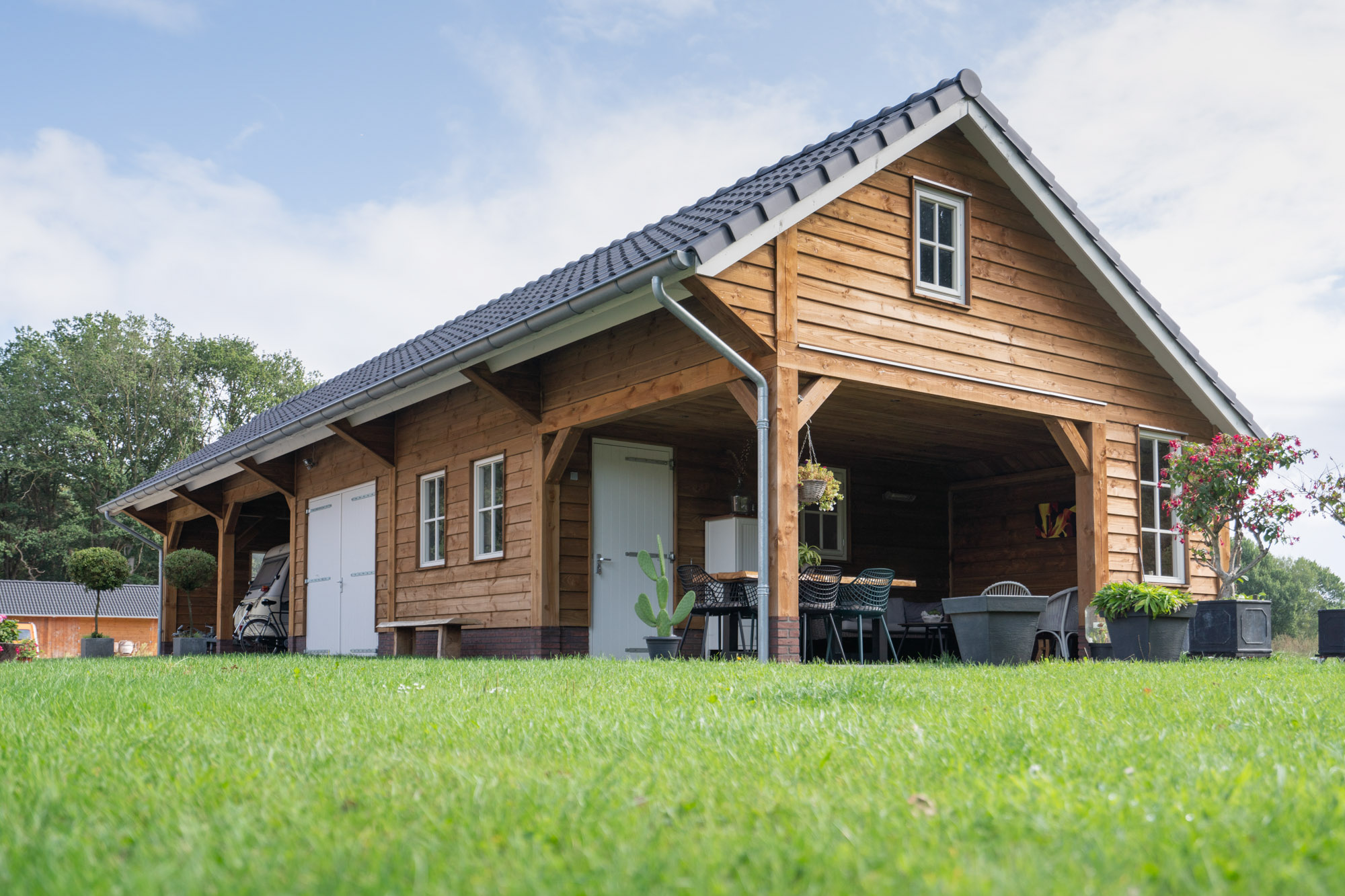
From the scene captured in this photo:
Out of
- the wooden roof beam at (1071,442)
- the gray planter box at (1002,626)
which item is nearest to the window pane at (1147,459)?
the wooden roof beam at (1071,442)

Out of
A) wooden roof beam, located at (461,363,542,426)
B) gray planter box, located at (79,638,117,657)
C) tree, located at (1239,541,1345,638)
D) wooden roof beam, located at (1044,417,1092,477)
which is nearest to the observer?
wooden roof beam, located at (461,363,542,426)

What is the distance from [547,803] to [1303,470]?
9073 millimetres

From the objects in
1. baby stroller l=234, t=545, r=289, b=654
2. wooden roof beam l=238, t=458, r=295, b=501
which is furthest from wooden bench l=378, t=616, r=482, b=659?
baby stroller l=234, t=545, r=289, b=654

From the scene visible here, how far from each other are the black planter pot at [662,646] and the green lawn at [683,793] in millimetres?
4865

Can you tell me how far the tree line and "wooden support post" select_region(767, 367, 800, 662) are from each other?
2965 centimetres

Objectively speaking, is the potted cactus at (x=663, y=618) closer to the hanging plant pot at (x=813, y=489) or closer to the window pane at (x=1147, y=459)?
the hanging plant pot at (x=813, y=489)

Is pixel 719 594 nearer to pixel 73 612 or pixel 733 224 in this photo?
pixel 733 224

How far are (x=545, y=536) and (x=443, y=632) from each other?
167 centimetres

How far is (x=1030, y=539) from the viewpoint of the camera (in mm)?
13922

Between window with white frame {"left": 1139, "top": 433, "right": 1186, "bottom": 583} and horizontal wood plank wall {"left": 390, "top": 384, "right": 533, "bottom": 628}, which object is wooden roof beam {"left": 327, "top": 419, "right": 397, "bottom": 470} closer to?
horizontal wood plank wall {"left": 390, "top": 384, "right": 533, "bottom": 628}

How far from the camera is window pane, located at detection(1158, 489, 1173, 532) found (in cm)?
1159

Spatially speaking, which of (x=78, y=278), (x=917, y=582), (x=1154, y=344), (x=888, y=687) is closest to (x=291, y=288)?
(x=78, y=278)

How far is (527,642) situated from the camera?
35.9 ft

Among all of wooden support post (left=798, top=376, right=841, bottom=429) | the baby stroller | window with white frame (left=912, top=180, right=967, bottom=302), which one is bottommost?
the baby stroller
